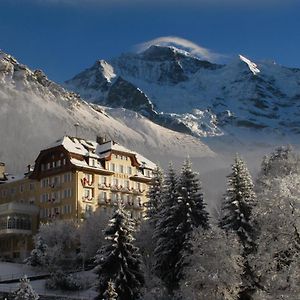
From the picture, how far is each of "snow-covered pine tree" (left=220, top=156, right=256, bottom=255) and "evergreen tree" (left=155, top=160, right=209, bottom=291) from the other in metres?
2.32

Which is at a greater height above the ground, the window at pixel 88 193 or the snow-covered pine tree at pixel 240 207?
the window at pixel 88 193

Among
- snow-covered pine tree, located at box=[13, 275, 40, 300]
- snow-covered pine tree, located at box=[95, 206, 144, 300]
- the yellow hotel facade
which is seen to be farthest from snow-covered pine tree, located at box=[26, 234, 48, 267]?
snow-covered pine tree, located at box=[13, 275, 40, 300]

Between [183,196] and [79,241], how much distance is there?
2409 cm

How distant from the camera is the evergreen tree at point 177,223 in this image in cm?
6184

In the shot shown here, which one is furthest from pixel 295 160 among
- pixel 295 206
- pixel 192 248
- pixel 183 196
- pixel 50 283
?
pixel 295 206

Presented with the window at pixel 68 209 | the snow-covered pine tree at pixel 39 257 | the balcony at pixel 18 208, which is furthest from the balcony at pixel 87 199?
the snow-covered pine tree at pixel 39 257

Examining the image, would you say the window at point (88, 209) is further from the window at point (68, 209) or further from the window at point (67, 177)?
the window at point (67, 177)

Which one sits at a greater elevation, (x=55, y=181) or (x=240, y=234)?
(x=55, y=181)

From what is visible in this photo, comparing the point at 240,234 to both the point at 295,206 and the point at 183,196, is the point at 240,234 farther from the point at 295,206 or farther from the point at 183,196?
the point at 295,206

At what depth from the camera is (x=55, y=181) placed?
9869 centimetres

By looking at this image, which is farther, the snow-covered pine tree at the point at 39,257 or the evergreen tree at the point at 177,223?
the snow-covered pine tree at the point at 39,257

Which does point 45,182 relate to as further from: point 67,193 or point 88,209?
point 88,209

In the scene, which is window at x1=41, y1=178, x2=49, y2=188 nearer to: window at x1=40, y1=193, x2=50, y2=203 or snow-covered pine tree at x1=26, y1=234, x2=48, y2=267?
window at x1=40, y1=193, x2=50, y2=203

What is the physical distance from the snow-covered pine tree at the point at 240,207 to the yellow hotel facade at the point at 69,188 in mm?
33019
